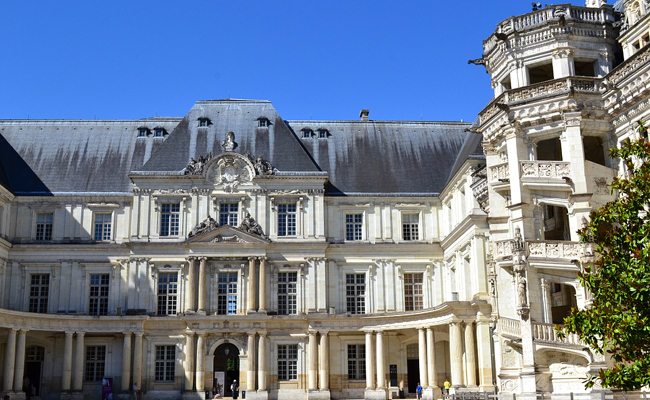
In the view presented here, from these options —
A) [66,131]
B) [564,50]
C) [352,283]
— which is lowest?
[352,283]

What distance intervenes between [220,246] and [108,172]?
30.7 feet

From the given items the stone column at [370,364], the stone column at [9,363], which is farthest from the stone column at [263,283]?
the stone column at [9,363]

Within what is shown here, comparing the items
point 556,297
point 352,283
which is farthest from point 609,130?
point 352,283

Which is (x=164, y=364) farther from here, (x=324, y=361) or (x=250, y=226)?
(x=250, y=226)

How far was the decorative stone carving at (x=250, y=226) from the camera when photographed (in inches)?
1834

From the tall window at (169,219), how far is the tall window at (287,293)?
696cm

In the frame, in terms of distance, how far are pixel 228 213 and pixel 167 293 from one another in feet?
19.5

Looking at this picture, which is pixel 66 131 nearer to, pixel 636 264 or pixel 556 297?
pixel 556 297

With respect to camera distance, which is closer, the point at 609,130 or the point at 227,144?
the point at 609,130

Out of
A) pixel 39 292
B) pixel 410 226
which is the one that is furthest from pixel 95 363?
pixel 410 226

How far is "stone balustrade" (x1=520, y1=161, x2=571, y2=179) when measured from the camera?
2841 cm

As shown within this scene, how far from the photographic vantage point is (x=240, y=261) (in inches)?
1829

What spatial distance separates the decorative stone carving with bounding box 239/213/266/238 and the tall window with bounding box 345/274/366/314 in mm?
5923

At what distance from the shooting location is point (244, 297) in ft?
151
